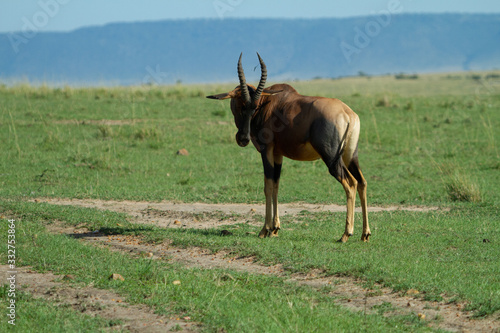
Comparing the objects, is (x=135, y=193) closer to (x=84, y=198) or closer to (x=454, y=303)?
(x=84, y=198)

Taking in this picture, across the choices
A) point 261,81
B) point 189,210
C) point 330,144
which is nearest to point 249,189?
point 189,210

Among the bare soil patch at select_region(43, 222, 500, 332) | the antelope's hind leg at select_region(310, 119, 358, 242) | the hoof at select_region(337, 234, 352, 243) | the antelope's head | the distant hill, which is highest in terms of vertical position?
the distant hill

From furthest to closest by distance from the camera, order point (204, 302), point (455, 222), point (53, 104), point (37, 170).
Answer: point (53, 104) < point (37, 170) < point (455, 222) < point (204, 302)

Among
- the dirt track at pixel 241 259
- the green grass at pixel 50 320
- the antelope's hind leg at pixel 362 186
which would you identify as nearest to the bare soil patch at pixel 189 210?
the dirt track at pixel 241 259

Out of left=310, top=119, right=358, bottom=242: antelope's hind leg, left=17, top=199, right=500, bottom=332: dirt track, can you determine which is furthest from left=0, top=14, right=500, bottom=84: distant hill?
left=310, top=119, right=358, bottom=242: antelope's hind leg

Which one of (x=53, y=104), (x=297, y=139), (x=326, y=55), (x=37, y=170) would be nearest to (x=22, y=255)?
(x=297, y=139)

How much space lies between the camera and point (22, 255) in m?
7.95

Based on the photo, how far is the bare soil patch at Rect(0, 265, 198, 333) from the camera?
582 cm

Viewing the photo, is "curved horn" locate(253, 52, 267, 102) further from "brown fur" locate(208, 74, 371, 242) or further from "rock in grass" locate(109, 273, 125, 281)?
"rock in grass" locate(109, 273, 125, 281)

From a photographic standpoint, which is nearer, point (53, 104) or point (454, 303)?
point (454, 303)

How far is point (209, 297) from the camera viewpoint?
6426 millimetres

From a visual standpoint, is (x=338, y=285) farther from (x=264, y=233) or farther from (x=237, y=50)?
(x=237, y=50)

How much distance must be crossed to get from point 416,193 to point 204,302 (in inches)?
306

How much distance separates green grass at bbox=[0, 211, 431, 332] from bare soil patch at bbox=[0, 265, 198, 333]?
11 centimetres
